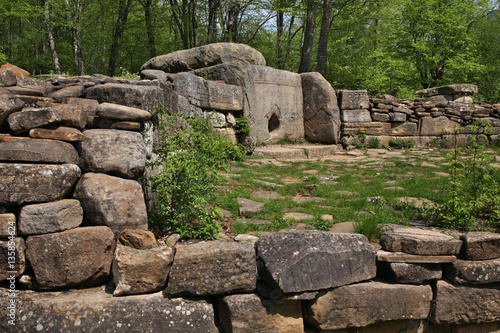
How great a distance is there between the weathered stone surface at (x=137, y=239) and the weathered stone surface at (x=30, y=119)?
108cm

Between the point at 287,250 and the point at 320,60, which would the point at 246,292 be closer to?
the point at 287,250

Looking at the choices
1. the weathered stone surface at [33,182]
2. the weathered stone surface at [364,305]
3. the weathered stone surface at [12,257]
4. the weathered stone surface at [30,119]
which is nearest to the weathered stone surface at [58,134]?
the weathered stone surface at [30,119]

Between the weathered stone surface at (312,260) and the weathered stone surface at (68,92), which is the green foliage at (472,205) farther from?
the weathered stone surface at (68,92)

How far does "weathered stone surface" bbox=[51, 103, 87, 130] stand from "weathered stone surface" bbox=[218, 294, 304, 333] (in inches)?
73.2

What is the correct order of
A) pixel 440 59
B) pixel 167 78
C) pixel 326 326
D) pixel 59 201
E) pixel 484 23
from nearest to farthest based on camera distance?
1. pixel 59 201
2. pixel 326 326
3. pixel 167 78
4. pixel 440 59
5. pixel 484 23

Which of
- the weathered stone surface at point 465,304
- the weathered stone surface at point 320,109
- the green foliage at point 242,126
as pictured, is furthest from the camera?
the weathered stone surface at point 320,109

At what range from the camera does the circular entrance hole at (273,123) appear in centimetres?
929

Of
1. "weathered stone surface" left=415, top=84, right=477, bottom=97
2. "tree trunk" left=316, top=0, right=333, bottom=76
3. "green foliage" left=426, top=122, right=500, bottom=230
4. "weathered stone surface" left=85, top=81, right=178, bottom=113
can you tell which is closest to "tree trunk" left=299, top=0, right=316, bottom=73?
"tree trunk" left=316, top=0, right=333, bottom=76

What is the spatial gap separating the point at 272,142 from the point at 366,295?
6.40 metres

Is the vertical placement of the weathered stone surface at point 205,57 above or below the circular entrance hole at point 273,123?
above

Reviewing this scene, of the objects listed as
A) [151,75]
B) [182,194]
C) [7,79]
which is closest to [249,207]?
[182,194]

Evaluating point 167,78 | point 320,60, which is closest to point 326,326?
point 167,78

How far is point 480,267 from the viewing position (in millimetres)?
3121

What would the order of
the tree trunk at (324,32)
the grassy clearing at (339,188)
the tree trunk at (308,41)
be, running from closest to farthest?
the grassy clearing at (339,188) < the tree trunk at (324,32) < the tree trunk at (308,41)
